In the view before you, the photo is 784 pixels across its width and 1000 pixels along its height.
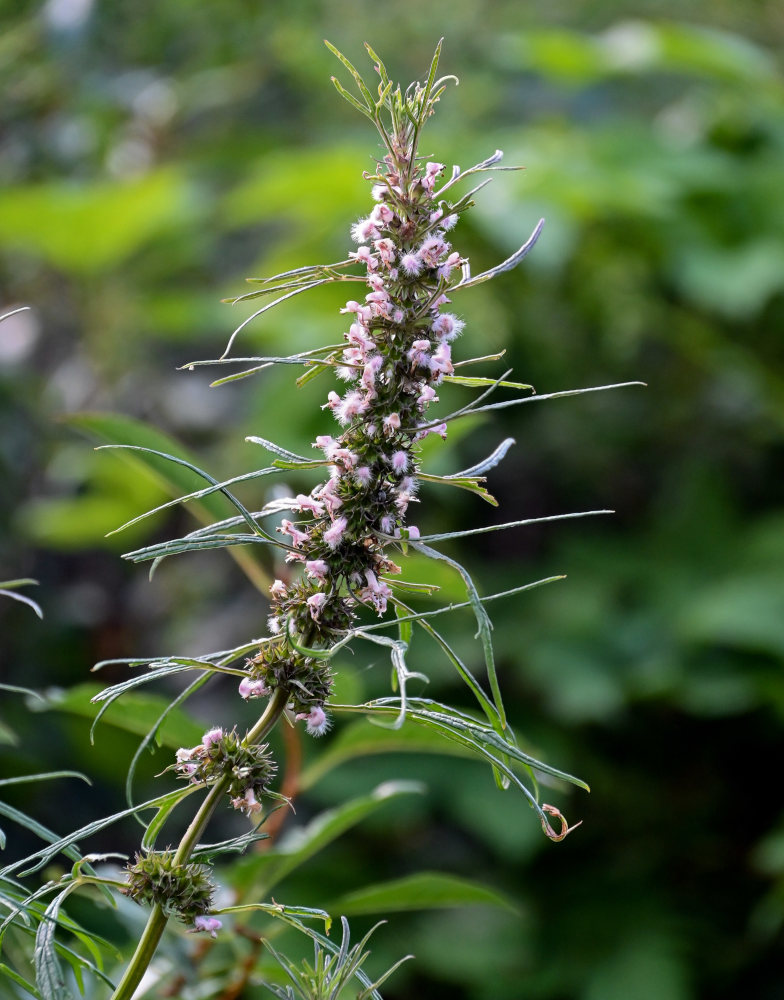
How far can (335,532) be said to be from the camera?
26 centimetres

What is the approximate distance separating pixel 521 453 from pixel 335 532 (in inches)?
55.6

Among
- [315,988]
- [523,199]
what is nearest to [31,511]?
[523,199]

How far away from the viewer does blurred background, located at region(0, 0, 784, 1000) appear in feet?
4.16

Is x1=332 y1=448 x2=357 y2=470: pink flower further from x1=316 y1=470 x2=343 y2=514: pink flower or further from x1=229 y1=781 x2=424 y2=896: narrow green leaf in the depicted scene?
x1=229 y1=781 x2=424 y2=896: narrow green leaf

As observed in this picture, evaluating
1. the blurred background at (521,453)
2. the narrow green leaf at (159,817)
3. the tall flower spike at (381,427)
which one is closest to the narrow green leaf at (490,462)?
the tall flower spike at (381,427)

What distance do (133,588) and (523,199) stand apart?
977mm

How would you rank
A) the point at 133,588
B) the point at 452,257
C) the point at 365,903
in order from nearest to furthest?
the point at 452,257, the point at 365,903, the point at 133,588

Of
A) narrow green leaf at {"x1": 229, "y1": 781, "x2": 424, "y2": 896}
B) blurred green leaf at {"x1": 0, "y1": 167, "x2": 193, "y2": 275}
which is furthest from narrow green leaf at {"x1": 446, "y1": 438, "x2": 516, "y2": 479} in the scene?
blurred green leaf at {"x1": 0, "y1": 167, "x2": 193, "y2": 275}

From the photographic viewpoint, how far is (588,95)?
218 cm

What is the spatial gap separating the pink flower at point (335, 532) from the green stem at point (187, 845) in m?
0.04

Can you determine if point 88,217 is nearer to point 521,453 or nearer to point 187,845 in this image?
point 521,453

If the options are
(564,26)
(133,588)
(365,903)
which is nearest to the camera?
(365,903)

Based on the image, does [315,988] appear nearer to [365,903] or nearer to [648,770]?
[365,903]

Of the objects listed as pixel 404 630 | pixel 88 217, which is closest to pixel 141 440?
pixel 404 630
